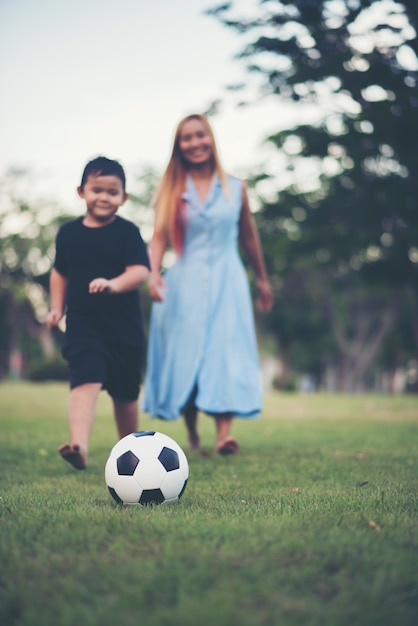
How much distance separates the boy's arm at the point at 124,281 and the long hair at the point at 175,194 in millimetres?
1340

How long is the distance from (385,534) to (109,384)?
2.66m

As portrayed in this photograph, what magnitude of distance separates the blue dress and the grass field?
141 cm

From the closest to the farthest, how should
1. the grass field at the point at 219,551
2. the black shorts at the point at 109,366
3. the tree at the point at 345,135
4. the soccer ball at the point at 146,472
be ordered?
the grass field at the point at 219,551, the soccer ball at the point at 146,472, the black shorts at the point at 109,366, the tree at the point at 345,135

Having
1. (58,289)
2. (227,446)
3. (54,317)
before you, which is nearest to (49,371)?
A: (227,446)

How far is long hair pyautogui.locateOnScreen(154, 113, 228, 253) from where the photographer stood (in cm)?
602

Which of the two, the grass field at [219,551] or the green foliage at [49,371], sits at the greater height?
the grass field at [219,551]

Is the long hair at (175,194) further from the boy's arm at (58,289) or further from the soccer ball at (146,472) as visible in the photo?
the soccer ball at (146,472)

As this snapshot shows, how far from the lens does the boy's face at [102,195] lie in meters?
4.64

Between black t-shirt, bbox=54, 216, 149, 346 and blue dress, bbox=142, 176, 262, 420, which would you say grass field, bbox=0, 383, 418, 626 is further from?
blue dress, bbox=142, 176, 262, 420

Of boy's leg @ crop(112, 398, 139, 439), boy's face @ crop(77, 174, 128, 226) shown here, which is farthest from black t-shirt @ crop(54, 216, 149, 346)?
boy's leg @ crop(112, 398, 139, 439)

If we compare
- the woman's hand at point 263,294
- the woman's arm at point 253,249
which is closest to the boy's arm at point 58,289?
the woman's arm at point 253,249

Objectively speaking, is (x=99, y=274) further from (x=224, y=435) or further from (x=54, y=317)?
(x=224, y=435)

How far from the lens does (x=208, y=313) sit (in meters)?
5.95

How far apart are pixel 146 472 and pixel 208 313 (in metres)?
2.79
